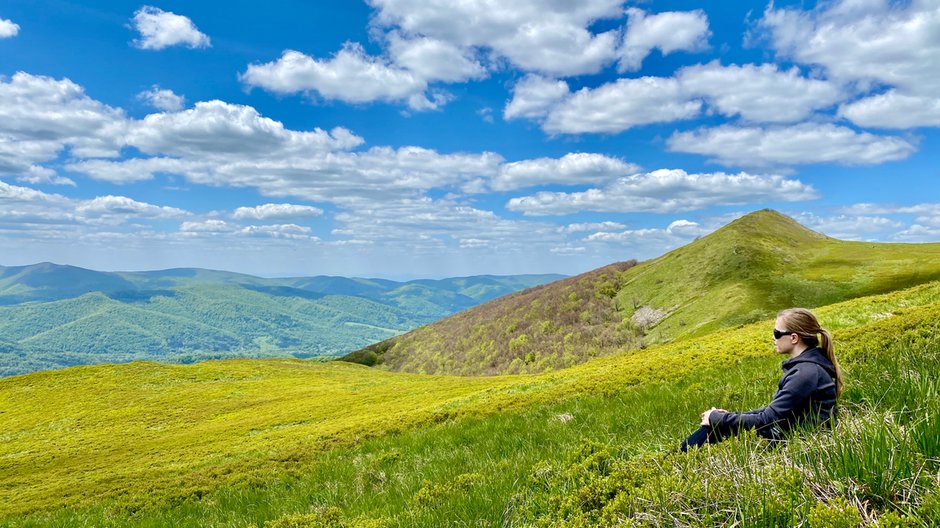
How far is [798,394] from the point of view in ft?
22.7

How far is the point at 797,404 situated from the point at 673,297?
395 ft

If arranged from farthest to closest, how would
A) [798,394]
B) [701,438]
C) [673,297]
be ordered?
1. [673,297]
2. [701,438]
3. [798,394]

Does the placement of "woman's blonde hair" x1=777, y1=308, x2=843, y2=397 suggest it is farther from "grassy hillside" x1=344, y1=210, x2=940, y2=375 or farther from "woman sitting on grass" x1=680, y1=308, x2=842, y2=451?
"grassy hillside" x1=344, y1=210, x2=940, y2=375

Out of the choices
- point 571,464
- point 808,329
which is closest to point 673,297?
point 808,329

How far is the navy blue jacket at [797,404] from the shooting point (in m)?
6.91

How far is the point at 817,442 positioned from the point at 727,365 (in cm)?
1536

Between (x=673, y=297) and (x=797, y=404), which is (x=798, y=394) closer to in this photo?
(x=797, y=404)

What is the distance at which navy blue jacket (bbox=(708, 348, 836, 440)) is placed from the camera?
691cm

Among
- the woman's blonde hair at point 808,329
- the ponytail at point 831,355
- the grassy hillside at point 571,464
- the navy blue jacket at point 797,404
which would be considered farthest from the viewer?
the woman's blonde hair at point 808,329

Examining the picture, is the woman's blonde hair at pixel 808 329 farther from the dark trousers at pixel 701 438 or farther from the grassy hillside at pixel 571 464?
the dark trousers at pixel 701 438

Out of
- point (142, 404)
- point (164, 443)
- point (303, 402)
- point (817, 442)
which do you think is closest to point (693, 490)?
point (817, 442)

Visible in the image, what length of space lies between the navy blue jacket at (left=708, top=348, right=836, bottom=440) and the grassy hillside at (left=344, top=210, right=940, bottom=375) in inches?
2870

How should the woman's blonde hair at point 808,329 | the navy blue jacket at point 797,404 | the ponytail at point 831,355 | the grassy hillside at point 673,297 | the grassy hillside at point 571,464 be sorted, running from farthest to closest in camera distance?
the grassy hillside at point 673,297 → the woman's blonde hair at point 808,329 → the ponytail at point 831,355 → the navy blue jacket at point 797,404 → the grassy hillside at point 571,464

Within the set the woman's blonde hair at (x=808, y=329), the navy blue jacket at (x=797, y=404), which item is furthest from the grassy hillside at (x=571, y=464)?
the woman's blonde hair at (x=808, y=329)
